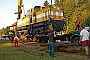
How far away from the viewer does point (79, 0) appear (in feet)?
185

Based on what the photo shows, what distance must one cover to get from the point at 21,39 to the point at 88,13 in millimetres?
26979

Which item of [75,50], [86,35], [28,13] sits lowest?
[75,50]

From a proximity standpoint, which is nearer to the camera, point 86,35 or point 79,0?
point 86,35

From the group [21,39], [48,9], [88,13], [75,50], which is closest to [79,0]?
[88,13]

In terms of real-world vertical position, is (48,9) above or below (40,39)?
above

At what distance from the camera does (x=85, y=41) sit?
485 inches

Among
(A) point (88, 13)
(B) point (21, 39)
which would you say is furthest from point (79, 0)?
(B) point (21, 39)

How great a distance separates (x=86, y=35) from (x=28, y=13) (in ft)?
53.7

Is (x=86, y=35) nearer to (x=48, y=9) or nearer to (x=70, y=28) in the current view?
(x=48, y=9)

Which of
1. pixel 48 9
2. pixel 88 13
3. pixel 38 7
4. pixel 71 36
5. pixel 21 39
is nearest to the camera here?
pixel 71 36

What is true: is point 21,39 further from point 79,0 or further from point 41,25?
point 79,0

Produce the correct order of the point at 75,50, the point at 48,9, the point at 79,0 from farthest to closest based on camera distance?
the point at 79,0
the point at 48,9
the point at 75,50

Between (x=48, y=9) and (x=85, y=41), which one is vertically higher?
(x=48, y=9)

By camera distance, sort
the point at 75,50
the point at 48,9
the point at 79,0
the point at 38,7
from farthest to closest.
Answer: the point at 79,0 → the point at 38,7 → the point at 48,9 → the point at 75,50
